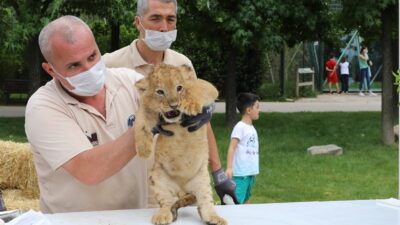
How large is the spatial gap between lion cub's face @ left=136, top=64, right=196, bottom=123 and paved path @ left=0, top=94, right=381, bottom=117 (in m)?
13.5

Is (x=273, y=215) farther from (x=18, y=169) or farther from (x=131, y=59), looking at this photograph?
(x=18, y=169)

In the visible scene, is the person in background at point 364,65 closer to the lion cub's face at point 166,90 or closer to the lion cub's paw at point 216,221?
the lion cub's paw at point 216,221

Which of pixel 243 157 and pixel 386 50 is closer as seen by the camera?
pixel 243 157

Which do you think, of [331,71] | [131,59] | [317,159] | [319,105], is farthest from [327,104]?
[131,59]

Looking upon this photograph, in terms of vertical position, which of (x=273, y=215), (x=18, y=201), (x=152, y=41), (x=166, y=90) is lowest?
(x=18, y=201)

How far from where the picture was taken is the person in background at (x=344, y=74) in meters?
20.9

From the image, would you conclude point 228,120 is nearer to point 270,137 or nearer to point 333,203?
point 270,137

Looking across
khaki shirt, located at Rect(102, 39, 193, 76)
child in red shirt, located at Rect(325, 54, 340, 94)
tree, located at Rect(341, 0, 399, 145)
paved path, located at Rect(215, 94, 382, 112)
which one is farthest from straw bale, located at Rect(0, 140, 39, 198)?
child in red shirt, located at Rect(325, 54, 340, 94)

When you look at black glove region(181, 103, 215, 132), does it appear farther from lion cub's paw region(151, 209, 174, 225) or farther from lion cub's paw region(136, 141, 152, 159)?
lion cub's paw region(151, 209, 174, 225)

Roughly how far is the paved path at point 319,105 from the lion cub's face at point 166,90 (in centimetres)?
1353

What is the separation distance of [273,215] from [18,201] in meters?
3.78

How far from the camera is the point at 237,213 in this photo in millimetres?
2658

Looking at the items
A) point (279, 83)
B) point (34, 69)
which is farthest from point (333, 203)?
point (279, 83)

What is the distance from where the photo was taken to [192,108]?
2166mm
